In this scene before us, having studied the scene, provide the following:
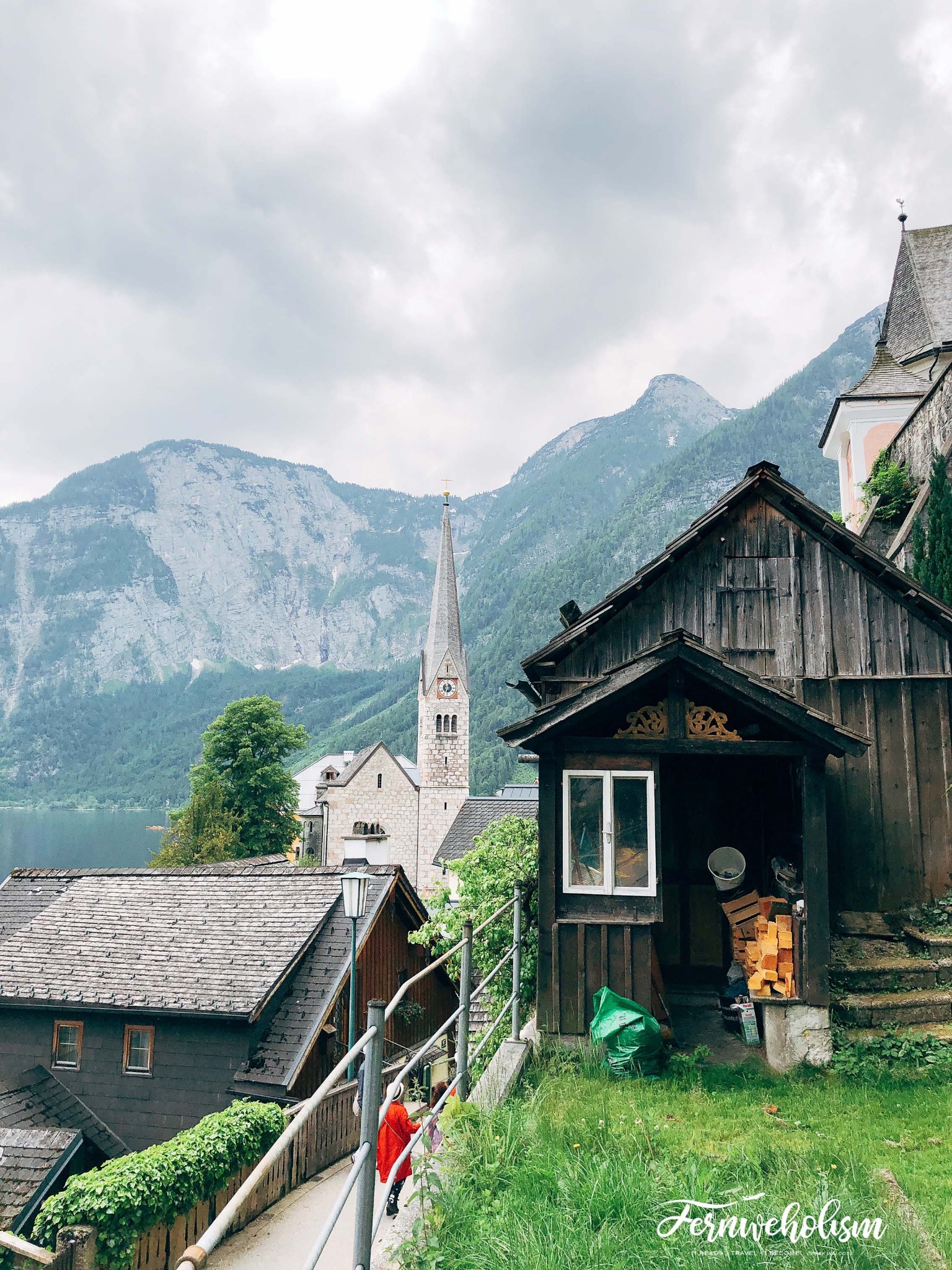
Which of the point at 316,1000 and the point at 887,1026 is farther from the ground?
the point at 887,1026

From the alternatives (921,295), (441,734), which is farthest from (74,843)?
(921,295)

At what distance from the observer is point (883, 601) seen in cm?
1050

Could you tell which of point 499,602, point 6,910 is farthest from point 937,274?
point 499,602

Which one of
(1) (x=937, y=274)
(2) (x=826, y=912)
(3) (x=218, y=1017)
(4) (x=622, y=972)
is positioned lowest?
(3) (x=218, y=1017)

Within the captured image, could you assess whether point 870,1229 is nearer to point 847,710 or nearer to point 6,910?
point 847,710

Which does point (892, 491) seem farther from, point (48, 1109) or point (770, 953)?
point (48, 1109)

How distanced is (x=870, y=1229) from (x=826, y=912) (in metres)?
3.81

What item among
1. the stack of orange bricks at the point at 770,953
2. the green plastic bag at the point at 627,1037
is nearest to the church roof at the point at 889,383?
the stack of orange bricks at the point at 770,953

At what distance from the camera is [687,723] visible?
26.7ft

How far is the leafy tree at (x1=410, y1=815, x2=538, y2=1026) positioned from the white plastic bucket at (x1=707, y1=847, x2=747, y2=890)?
2035 mm

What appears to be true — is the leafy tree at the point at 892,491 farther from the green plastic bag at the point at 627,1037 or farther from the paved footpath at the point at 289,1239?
the paved footpath at the point at 289,1239

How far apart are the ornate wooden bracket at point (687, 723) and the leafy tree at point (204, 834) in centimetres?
3604

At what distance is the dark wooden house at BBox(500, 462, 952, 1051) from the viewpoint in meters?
8.12

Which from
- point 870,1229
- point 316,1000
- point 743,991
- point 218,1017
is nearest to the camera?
point 870,1229
